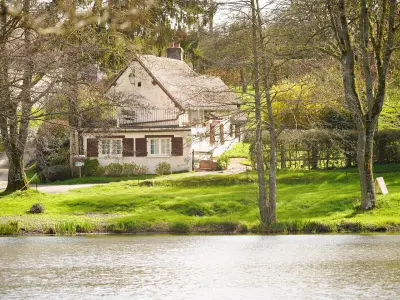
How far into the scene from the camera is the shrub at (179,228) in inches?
1142

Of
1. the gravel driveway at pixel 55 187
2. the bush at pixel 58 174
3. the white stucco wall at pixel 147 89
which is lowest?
the gravel driveway at pixel 55 187

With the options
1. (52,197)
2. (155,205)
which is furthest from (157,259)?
(52,197)

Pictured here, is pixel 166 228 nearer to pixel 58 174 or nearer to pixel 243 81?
pixel 243 81

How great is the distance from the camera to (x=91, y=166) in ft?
169

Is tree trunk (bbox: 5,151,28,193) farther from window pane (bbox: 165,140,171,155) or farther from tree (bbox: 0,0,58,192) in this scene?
window pane (bbox: 165,140,171,155)

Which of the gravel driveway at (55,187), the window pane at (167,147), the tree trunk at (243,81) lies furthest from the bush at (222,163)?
the tree trunk at (243,81)

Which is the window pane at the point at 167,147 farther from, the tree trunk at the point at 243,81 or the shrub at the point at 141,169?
the tree trunk at the point at 243,81

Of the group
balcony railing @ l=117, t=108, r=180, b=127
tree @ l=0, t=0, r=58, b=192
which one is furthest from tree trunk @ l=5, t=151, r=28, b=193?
balcony railing @ l=117, t=108, r=180, b=127

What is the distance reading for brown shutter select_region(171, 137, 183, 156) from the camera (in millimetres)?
51812

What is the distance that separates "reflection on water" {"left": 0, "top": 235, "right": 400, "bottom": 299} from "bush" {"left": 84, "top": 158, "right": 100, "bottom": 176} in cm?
2570

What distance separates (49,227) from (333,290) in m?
17.2

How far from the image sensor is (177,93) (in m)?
53.6

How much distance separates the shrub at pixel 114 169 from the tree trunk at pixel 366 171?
22.9 metres


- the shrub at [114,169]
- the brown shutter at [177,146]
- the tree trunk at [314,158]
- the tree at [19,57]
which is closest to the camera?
the tree at [19,57]
